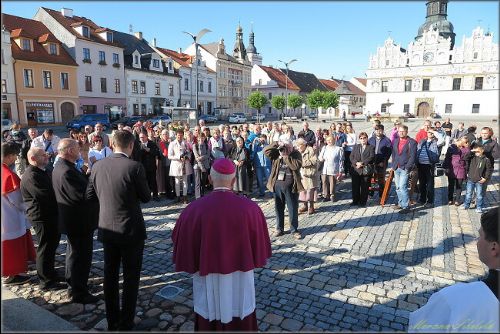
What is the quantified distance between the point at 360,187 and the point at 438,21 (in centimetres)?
7144

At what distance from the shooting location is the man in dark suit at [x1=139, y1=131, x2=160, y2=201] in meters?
8.73

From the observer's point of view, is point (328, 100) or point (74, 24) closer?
point (74, 24)

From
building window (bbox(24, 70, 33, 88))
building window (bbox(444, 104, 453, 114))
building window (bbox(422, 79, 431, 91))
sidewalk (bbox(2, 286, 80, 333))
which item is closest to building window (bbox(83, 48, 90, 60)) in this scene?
building window (bbox(24, 70, 33, 88))

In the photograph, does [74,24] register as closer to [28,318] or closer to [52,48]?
[52,48]

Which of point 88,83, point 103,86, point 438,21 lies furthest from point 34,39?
point 438,21

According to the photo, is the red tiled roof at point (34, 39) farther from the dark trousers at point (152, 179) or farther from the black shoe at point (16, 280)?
the black shoe at point (16, 280)

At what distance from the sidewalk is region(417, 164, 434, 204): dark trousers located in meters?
7.97

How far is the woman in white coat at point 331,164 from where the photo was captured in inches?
338

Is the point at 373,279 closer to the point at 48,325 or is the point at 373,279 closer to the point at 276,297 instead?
the point at 276,297

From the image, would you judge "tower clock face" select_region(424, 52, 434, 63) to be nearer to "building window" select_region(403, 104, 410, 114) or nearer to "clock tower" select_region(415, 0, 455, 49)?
"clock tower" select_region(415, 0, 455, 49)

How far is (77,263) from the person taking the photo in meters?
4.16

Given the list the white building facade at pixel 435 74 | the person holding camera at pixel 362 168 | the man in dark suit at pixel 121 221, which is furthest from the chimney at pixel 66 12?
the white building facade at pixel 435 74

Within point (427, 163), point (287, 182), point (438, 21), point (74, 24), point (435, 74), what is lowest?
point (287, 182)

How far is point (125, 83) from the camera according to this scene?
41.2m
